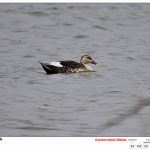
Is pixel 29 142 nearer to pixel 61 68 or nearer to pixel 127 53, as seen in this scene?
pixel 61 68

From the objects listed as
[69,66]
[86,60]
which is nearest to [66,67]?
[69,66]

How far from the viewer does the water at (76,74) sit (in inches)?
407

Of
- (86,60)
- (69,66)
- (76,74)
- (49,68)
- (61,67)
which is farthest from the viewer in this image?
(86,60)

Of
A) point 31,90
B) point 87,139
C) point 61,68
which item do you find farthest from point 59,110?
point 61,68

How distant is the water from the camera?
→ 1034 centimetres

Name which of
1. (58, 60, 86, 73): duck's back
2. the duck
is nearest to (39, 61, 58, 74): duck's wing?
the duck

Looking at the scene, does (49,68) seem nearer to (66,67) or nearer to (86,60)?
(66,67)

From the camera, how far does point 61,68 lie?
15.2 metres

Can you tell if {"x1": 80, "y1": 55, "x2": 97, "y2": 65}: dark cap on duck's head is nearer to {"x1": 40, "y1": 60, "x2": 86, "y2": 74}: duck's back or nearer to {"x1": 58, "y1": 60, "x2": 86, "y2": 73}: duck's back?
{"x1": 58, "y1": 60, "x2": 86, "y2": 73}: duck's back

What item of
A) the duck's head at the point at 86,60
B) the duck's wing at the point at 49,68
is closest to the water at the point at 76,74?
the duck's wing at the point at 49,68

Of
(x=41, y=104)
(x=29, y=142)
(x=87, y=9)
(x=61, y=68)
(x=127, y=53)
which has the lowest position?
(x=29, y=142)

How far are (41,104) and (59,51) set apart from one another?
572 centimetres

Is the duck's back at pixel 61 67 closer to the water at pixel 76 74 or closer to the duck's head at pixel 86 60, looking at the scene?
the water at pixel 76 74

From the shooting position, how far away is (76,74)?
612 inches
